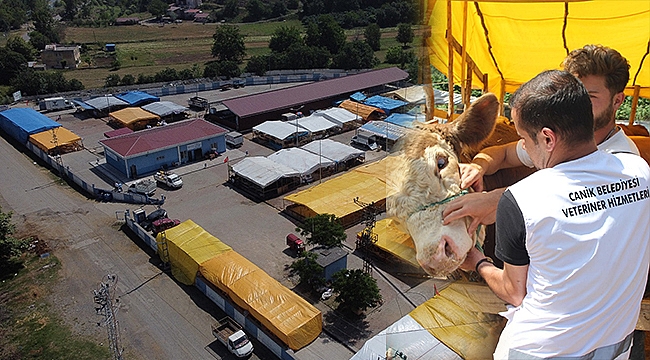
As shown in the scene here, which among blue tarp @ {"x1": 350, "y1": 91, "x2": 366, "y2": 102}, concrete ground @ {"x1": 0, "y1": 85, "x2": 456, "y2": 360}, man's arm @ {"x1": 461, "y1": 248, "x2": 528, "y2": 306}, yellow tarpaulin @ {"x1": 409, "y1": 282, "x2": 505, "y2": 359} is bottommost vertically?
concrete ground @ {"x1": 0, "y1": 85, "x2": 456, "y2": 360}

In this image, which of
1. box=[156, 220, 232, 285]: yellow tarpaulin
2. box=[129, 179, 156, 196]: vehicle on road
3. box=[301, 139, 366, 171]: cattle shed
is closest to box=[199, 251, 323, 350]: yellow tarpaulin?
box=[156, 220, 232, 285]: yellow tarpaulin

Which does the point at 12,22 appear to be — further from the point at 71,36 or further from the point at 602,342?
the point at 602,342

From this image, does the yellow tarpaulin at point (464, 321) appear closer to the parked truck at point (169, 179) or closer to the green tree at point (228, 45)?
the parked truck at point (169, 179)

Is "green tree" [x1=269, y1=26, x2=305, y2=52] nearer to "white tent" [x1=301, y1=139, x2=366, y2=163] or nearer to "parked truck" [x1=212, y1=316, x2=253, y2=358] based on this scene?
"white tent" [x1=301, y1=139, x2=366, y2=163]

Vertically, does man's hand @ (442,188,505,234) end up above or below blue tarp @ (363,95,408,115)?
above

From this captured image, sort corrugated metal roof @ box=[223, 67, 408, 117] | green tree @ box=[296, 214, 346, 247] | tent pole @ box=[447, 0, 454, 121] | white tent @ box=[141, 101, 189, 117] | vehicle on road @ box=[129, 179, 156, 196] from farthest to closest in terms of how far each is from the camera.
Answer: white tent @ box=[141, 101, 189, 117] → corrugated metal roof @ box=[223, 67, 408, 117] → vehicle on road @ box=[129, 179, 156, 196] → green tree @ box=[296, 214, 346, 247] → tent pole @ box=[447, 0, 454, 121]

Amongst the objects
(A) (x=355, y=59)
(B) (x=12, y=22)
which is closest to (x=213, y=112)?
(A) (x=355, y=59)
